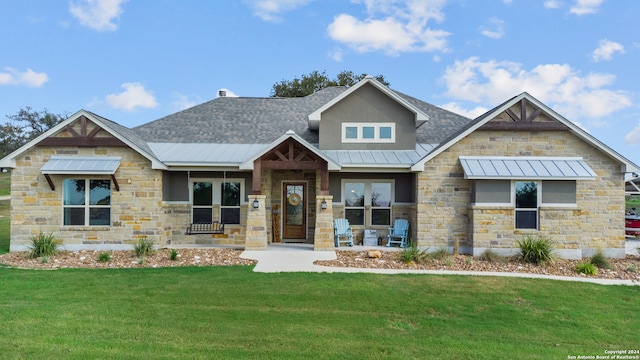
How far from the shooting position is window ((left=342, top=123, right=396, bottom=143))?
558 inches

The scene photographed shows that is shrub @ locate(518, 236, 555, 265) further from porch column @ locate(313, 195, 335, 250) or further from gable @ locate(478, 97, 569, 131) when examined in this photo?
porch column @ locate(313, 195, 335, 250)

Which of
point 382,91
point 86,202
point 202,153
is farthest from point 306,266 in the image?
point 86,202

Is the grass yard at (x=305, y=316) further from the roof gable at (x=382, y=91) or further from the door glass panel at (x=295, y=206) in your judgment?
the roof gable at (x=382, y=91)

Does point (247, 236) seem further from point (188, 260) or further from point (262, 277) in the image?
point (262, 277)

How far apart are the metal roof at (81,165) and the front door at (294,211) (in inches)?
230

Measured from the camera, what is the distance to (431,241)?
1232 cm

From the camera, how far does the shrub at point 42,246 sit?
1123 centimetres

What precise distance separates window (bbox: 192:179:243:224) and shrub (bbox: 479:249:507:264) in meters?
8.38

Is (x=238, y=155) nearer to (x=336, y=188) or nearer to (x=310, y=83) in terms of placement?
(x=336, y=188)

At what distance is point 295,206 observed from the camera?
14070 mm

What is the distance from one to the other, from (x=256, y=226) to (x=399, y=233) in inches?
202

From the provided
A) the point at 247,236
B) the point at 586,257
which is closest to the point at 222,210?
the point at 247,236

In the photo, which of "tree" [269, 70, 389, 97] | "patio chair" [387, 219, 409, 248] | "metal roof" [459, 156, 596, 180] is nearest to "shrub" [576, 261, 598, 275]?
"metal roof" [459, 156, 596, 180]

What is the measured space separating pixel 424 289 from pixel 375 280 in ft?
3.68
